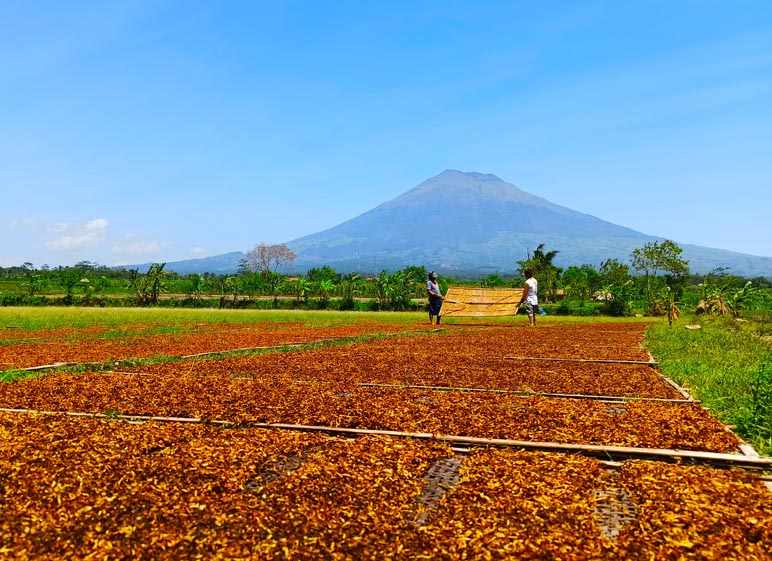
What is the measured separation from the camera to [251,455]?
4.39 metres

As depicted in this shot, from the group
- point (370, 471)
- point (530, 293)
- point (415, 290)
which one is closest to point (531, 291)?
point (530, 293)

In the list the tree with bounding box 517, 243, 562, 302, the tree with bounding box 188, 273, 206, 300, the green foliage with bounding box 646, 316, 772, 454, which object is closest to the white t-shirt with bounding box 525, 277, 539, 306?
the green foliage with bounding box 646, 316, 772, 454

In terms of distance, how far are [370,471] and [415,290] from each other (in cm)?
3904

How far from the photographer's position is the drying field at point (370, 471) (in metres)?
2.97

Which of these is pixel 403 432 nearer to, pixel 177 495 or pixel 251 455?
pixel 251 455

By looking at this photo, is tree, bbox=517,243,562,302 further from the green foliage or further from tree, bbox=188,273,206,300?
the green foliage

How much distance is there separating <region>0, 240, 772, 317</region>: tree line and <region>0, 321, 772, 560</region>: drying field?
85.0 ft

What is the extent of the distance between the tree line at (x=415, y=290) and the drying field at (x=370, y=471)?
25894 millimetres

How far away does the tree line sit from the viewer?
111 ft

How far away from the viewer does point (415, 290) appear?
43.0m

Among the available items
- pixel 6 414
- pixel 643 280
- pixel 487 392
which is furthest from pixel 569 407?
pixel 643 280

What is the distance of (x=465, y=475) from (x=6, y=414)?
4675 mm

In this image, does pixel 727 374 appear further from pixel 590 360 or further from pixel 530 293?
pixel 530 293

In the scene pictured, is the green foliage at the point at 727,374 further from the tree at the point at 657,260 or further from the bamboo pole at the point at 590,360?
the tree at the point at 657,260
